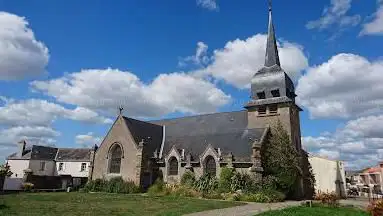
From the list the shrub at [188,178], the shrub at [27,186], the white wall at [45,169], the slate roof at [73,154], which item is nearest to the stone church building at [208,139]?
the shrub at [188,178]

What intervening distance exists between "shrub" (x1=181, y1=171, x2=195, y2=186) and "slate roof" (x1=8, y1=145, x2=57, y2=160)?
27.3m

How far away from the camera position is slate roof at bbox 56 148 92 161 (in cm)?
4769

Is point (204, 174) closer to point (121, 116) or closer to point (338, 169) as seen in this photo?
point (121, 116)

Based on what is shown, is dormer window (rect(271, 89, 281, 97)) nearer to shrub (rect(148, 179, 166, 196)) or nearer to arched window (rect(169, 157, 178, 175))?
arched window (rect(169, 157, 178, 175))

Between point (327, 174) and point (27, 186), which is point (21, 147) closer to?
point (27, 186)

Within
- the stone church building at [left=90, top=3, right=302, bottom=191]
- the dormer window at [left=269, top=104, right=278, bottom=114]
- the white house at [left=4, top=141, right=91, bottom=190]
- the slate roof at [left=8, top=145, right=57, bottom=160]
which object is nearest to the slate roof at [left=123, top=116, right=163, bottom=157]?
the stone church building at [left=90, top=3, right=302, bottom=191]

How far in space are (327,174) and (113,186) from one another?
995 inches

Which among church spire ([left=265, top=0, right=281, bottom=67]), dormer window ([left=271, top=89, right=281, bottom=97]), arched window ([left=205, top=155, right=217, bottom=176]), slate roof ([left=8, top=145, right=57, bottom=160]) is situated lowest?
arched window ([left=205, top=155, right=217, bottom=176])

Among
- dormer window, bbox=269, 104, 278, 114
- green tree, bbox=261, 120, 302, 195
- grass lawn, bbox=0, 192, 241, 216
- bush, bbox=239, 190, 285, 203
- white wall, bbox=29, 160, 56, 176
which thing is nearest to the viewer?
grass lawn, bbox=0, 192, 241, 216

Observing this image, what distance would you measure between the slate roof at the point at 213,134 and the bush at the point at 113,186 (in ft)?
16.1

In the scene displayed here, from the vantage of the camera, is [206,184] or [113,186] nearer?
[206,184]

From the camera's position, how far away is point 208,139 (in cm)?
3170

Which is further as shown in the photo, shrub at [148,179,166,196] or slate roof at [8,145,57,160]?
slate roof at [8,145,57,160]

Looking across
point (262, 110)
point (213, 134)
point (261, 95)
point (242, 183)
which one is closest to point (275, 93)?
point (261, 95)
